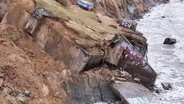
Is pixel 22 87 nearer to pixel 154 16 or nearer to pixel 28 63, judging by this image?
pixel 28 63

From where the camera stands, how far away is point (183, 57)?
22.5m

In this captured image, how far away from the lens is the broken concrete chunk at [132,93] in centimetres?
1340

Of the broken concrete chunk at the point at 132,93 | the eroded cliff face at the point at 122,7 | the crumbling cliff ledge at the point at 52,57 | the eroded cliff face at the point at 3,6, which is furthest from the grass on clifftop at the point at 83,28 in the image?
the eroded cliff face at the point at 122,7

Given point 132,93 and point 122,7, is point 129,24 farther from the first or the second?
point 122,7

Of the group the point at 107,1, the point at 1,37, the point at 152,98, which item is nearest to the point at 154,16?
the point at 107,1

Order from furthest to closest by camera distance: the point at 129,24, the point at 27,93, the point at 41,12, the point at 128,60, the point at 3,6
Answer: the point at 129,24 < the point at 128,60 < the point at 3,6 < the point at 41,12 < the point at 27,93

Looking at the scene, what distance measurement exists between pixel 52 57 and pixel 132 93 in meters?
3.13

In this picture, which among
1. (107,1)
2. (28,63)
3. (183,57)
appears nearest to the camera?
(28,63)

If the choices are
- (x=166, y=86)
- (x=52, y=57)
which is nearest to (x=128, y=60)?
(x=166, y=86)

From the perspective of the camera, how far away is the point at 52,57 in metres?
13.3

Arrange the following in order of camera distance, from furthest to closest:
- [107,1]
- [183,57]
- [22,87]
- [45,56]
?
1. [107,1]
2. [183,57]
3. [45,56]
4. [22,87]

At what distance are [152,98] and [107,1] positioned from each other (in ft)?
51.5

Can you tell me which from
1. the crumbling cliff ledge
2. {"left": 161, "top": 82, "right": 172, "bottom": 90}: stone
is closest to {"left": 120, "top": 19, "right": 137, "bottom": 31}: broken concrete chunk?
{"left": 161, "top": 82, "right": 172, "bottom": 90}: stone

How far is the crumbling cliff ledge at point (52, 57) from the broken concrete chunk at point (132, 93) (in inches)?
11.4
